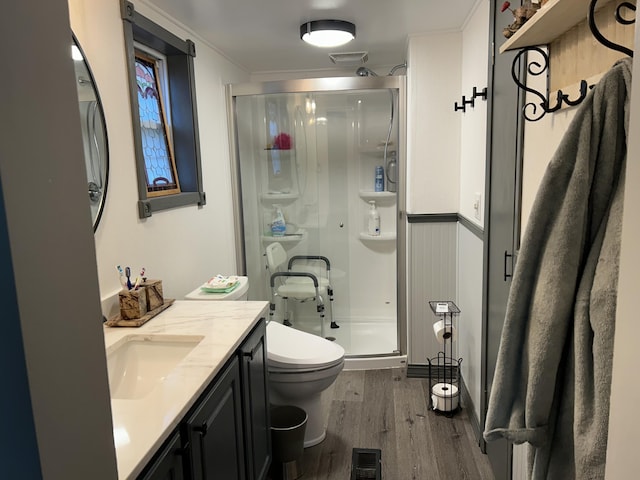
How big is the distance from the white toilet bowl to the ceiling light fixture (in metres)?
1.65

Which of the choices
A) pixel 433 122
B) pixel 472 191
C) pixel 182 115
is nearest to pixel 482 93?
pixel 472 191

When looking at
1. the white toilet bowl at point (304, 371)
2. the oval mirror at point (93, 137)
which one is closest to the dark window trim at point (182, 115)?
the oval mirror at point (93, 137)

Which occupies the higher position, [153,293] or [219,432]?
[153,293]

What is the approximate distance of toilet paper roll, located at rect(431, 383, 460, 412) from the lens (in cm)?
262

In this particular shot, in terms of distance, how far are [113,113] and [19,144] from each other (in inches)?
61.6

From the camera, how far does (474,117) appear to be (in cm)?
243

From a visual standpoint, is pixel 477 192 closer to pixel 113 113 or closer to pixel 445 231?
pixel 445 231

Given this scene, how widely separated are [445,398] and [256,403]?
1.27 m

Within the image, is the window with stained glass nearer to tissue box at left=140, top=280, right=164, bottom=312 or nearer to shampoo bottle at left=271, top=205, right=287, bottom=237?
tissue box at left=140, top=280, right=164, bottom=312

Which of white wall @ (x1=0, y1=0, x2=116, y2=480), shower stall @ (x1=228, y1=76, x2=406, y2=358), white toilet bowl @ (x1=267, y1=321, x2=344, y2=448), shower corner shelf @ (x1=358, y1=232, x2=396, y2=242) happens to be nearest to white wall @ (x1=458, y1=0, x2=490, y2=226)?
shower stall @ (x1=228, y1=76, x2=406, y2=358)

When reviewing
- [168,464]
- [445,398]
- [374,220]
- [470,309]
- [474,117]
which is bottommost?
[445,398]

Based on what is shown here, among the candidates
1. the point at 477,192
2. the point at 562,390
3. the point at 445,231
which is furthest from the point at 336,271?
the point at 562,390

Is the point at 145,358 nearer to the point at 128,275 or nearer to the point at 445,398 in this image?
the point at 128,275

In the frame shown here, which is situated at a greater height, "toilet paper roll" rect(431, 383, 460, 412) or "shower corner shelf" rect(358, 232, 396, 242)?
"shower corner shelf" rect(358, 232, 396, 242)
